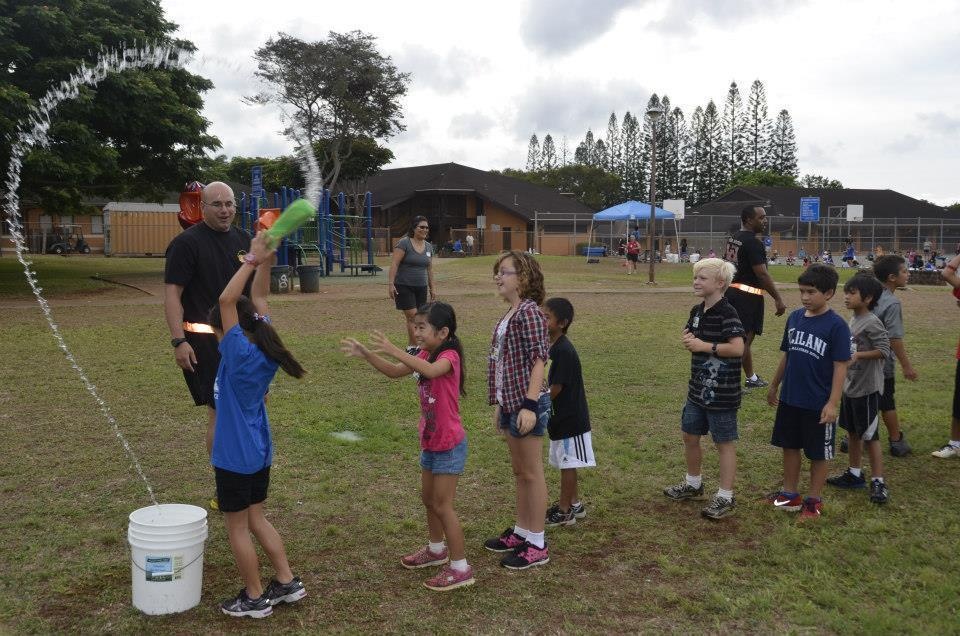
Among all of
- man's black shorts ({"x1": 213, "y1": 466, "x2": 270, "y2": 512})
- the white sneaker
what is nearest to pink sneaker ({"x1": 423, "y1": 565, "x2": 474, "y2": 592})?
man's black shorts ({"x1": 213, "y1": 466, "x2": 270, "y2": 512})

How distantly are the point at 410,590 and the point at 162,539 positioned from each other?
1190 millimetres

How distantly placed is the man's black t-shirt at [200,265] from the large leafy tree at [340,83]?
706 cm

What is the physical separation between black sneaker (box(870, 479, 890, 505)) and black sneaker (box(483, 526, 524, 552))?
244cm

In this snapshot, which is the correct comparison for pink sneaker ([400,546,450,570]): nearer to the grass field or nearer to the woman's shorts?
the grass field

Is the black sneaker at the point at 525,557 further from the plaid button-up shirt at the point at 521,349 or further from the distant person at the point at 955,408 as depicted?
the distant person at the point at 955,408

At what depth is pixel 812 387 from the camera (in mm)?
4875

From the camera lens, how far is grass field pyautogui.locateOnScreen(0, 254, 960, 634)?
3.64 metres

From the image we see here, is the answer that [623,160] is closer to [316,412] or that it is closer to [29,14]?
[29,14]

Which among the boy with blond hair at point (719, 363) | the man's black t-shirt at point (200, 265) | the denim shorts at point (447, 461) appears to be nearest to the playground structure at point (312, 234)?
the man's black t-shirt at point (200, 265)

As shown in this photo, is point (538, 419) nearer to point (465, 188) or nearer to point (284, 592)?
point (284, 592)

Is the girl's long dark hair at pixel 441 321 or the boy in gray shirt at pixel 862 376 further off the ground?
the girl's long dark hair at pixel 441 321

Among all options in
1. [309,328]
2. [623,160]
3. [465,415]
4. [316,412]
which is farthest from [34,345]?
[623,160]

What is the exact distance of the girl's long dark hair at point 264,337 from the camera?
3.50 metres

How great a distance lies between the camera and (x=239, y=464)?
3498 mm
